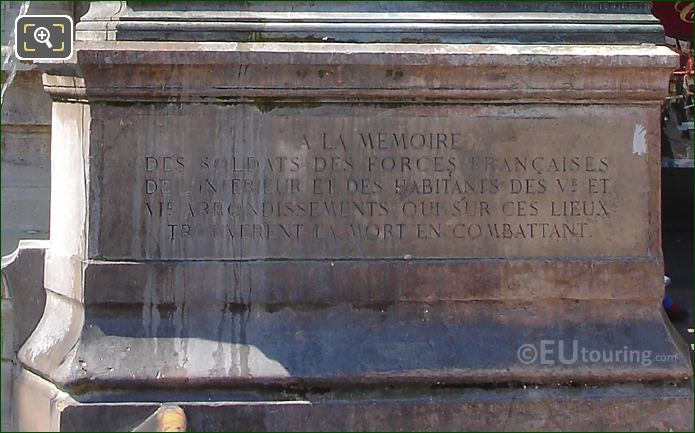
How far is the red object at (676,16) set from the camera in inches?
396

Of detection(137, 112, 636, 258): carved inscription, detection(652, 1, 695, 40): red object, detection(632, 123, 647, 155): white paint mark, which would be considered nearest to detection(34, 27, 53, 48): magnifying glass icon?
detection(137, 112, 636, 258): carved inscription

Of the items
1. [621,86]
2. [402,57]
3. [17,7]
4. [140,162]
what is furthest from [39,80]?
[621,86]

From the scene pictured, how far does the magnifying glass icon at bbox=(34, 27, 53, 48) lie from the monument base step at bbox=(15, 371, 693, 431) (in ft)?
5.38

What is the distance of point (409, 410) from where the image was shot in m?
5.71

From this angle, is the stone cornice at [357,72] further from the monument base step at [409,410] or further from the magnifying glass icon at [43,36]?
the monument base step at [409,410]

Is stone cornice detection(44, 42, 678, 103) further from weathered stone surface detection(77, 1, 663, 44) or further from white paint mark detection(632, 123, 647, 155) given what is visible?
white paint mark detection(632, 123, 647, 155)

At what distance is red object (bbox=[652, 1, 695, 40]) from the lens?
1005cm

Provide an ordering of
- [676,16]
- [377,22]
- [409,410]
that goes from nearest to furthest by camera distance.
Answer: [409,410], [377,22], [676,16]

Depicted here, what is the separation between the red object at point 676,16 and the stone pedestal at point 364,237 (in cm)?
440

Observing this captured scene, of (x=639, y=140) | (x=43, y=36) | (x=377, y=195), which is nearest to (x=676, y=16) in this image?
(x=639, y=140)

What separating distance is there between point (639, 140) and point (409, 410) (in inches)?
67.8

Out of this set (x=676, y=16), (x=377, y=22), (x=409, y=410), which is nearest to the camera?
(x=409, y=410)

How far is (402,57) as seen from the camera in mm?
5668

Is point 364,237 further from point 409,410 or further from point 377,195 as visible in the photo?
point 409,410
